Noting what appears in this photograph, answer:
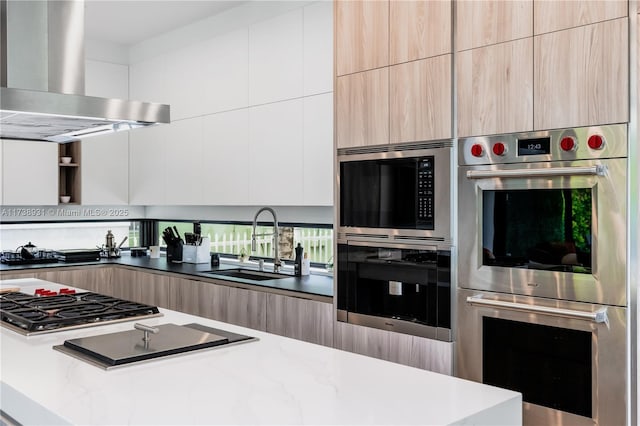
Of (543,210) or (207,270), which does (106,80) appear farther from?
(543,210)

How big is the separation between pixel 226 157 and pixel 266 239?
2.38 feet

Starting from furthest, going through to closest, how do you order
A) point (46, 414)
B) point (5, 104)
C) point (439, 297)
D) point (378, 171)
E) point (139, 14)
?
point (139, 14)
point (378, 171)
point (439, 297)
point (5, 104)
point (46, 414)

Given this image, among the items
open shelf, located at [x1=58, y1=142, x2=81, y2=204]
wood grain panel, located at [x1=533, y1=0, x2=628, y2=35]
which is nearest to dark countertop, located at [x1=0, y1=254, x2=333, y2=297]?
open shelf, located at [x1=58, y1=142, x2=81, y2=204]

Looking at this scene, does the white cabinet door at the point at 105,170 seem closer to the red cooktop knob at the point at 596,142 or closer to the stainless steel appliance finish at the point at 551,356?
the stainless steel appliance finish at the point at 551,356

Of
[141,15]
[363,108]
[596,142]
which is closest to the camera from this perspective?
[596,142]

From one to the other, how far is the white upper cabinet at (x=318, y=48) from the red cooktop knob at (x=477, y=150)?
4.38ft

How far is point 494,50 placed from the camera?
264 cm

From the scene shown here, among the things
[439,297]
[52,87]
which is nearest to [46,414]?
[52,87]

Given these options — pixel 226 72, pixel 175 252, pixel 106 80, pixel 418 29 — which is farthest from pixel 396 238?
pixel 106 80

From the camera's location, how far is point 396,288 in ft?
10.0

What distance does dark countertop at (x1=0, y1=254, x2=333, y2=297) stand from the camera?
3647mm

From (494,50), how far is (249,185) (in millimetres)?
2192

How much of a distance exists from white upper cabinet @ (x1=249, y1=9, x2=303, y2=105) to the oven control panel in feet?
5.34

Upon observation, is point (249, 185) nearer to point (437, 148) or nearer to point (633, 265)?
point (437, 148)
